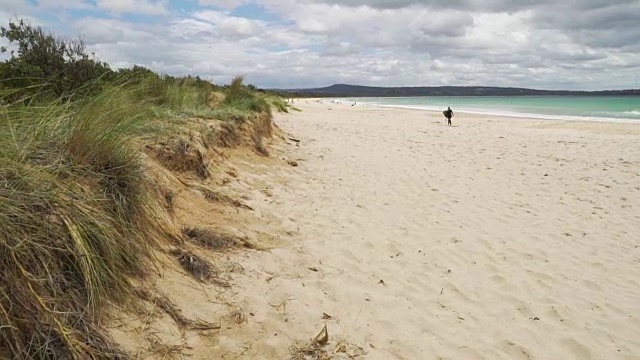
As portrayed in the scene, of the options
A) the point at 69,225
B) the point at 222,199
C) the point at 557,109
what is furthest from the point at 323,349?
the point at 557,109

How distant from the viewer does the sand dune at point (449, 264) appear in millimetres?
3357

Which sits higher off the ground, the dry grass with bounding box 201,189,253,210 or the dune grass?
the dune grass

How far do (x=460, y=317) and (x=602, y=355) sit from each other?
1.02m

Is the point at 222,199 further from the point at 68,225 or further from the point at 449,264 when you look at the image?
the point at 68,225

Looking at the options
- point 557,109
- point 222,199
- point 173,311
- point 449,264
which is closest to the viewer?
point 173,311

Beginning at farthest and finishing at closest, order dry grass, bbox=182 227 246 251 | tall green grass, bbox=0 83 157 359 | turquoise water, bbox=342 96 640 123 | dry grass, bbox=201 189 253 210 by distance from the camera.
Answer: turquoise water, bbox=342 96 640 123 < dry grass, bbox=201 189 253 210 < dry grass, bbox=182 227 246 251 < tall green grass, bbox=0 83 157 359

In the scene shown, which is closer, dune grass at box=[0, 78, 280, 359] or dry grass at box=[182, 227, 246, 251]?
dune grass at box=[0, 78, 280, 359]

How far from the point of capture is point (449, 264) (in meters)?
4.72

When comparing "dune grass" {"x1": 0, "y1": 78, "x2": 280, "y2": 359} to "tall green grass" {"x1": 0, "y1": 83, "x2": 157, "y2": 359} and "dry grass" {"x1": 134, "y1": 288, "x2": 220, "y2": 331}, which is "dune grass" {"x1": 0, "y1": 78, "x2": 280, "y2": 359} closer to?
"tall green grass" {"x1": 0, "y1": 83, "x2": 157, "y2": 359}

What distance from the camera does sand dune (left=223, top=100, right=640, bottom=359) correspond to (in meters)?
3.36

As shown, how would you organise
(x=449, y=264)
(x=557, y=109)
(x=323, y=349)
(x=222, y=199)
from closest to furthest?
(x=323, y=349) → (x=449, y=264) → (x=222, y=199) → (x=557, y=109)

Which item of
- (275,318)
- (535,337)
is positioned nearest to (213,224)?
(275,318)

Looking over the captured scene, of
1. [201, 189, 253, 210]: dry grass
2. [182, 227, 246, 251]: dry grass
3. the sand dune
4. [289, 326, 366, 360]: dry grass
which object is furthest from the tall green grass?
[201, 189, 253, 210]: dry grass

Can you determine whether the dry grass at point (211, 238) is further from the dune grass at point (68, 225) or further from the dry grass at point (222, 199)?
the dry grass at point (222, 199)
